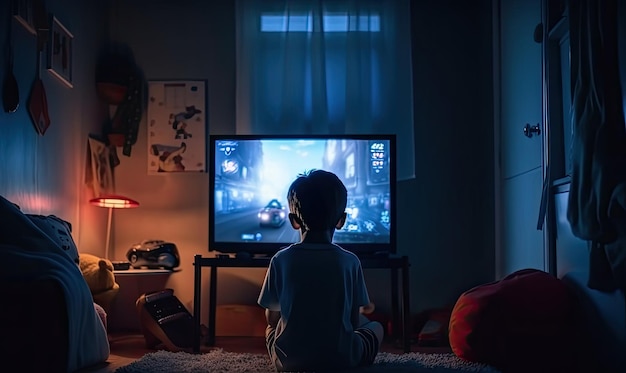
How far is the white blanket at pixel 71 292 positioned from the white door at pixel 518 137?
1.97 m

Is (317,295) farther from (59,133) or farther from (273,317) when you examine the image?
(59,133)

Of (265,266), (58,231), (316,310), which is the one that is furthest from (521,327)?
(58,231)

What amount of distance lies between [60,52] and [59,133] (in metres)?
0.41

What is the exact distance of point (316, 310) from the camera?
6.57ft

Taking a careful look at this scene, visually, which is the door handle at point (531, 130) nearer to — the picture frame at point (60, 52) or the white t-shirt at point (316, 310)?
the white t-shirt at point (316, 310)

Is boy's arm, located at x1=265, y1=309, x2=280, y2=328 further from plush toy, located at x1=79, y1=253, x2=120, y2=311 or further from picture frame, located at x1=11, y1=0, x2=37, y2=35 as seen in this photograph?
picture frame, located at x1=11, y1=0, x2=37, y2=35

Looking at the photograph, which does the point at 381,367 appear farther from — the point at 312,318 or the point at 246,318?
the point at 246,318

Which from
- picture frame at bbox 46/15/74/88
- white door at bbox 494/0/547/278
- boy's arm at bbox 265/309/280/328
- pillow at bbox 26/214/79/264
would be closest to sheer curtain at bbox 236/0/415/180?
white door at bbox 494/0/547/278

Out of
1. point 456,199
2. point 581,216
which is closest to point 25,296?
Answer: point 581,216

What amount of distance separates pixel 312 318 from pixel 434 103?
2.28 meters

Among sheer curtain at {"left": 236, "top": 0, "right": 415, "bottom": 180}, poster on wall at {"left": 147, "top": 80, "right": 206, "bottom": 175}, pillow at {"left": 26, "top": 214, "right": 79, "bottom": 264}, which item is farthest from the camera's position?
poster on wall at {"left": 147, "top": 80, "right": 206, "bottom": 175}

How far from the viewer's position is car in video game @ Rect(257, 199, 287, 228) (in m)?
3.42

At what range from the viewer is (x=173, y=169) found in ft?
12.9

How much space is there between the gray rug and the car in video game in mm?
939
